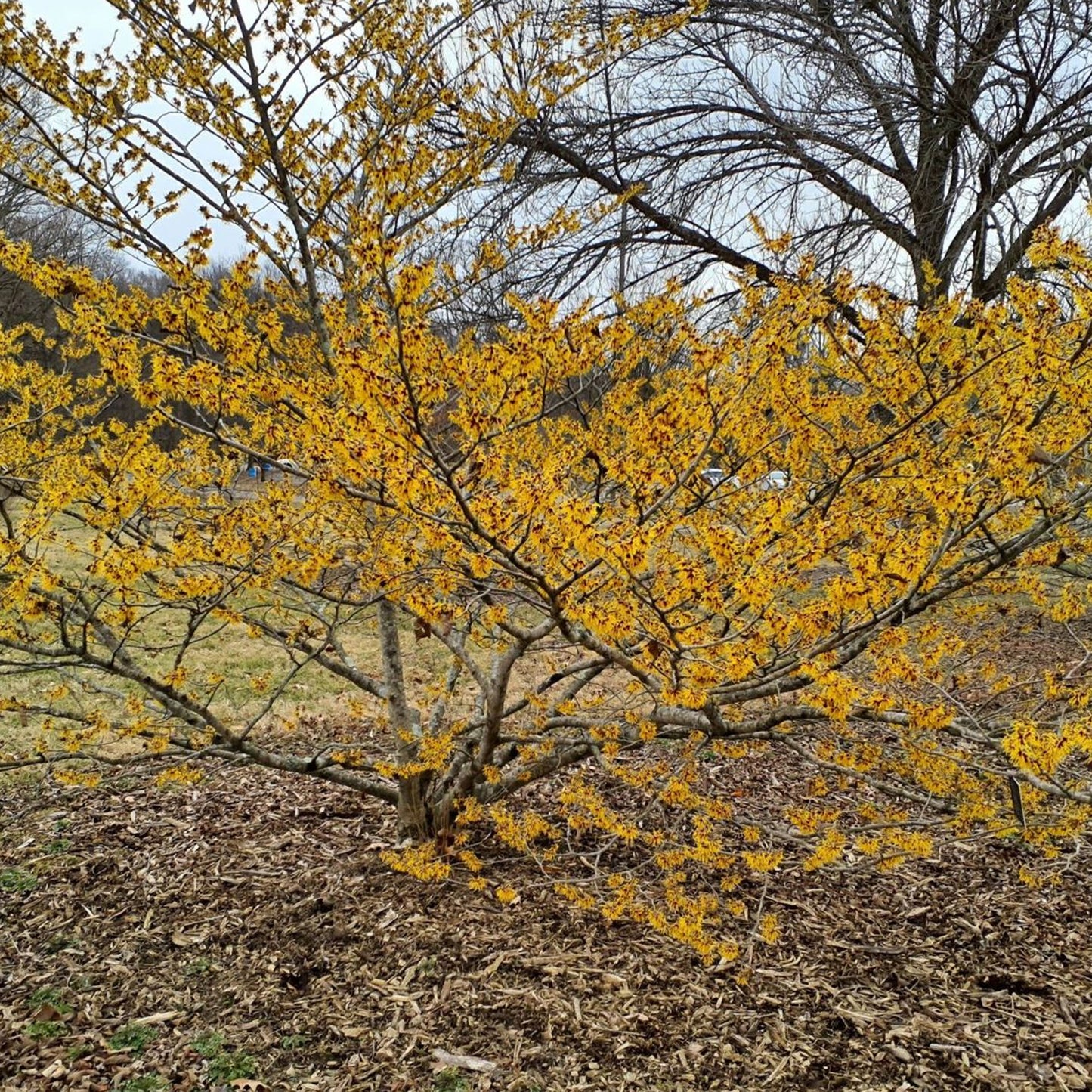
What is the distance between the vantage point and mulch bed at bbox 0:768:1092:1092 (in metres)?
2.62

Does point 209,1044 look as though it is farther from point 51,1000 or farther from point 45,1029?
point 51,1000

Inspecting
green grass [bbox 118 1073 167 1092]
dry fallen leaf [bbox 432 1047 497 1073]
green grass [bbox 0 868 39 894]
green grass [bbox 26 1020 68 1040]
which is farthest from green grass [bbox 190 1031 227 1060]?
green grass [bbox 0 868 39 894]

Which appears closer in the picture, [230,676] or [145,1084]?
[145,1084]

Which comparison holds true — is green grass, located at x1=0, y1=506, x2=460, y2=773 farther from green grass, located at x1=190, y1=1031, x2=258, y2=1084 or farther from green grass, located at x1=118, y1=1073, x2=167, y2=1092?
green grass, located at x1=118, y1=1073, x2=167, y2=1092

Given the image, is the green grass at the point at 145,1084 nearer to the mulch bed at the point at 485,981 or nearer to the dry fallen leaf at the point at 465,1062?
the mulch bed at the point at 485,981

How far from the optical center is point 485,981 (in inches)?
119

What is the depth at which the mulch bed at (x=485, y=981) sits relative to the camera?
2617mm

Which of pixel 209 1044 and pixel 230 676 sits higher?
pixel 230 676

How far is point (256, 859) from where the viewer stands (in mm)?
3869

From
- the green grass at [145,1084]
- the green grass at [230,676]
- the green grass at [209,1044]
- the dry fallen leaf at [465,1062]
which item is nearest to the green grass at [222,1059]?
the green grass at [209,1044]

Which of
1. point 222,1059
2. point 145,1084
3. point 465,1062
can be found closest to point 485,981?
point 465,1062

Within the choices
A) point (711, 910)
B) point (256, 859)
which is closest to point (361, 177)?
point (256, 859)

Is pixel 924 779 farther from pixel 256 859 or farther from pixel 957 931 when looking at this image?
pixel 256 859

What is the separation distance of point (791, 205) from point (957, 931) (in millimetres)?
6007
